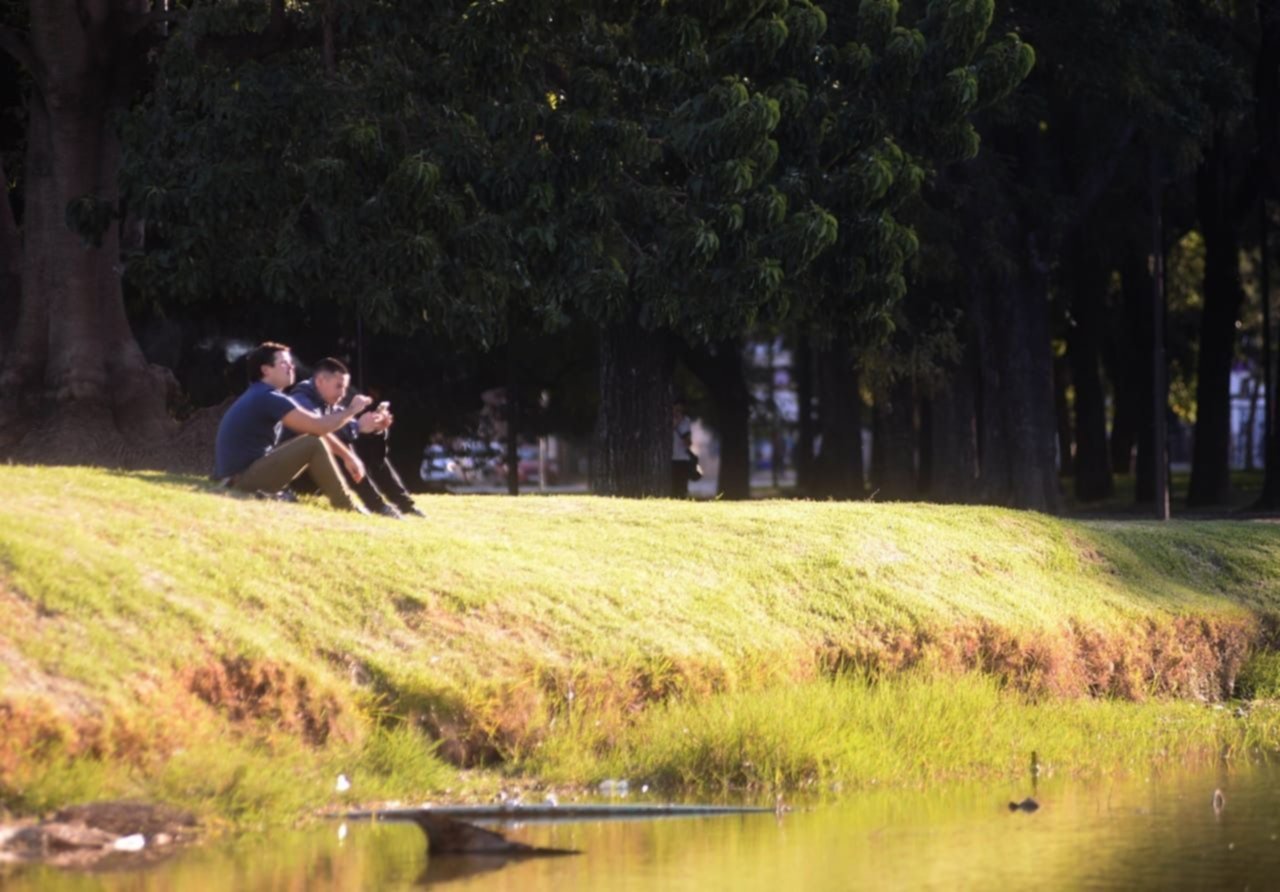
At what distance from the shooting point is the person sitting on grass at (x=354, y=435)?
16.4 meters

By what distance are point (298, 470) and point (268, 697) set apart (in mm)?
4035

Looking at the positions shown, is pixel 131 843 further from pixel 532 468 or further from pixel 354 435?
pixel 532 468

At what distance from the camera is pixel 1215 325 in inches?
1590

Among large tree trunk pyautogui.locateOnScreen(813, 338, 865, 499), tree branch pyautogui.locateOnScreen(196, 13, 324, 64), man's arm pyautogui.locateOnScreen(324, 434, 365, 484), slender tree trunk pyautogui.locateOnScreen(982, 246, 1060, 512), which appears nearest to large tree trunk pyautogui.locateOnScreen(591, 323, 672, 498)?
tree branch pyautogui.locateOnScreen(196, 13, 324, 64)

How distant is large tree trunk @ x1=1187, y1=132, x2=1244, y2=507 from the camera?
3994cm

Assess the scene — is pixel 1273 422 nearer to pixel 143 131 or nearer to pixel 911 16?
pixel 911 16

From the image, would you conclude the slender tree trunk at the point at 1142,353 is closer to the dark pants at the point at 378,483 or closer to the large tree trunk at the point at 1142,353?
the large tree trunk at the point at 1142,353

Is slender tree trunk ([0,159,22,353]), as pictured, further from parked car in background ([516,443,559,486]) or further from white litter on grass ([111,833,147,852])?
parked car in background ([516,443,559,486])

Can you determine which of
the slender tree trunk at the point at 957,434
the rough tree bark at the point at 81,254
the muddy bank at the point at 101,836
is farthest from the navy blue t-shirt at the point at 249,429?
the slender tree trunk at the point at 957,434

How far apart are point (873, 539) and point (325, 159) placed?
6328 mm

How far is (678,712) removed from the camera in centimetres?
1378

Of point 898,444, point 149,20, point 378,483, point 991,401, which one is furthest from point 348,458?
point 898,444

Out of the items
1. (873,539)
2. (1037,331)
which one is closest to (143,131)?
(873,539)

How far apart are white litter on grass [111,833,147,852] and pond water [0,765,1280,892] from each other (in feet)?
0.80
